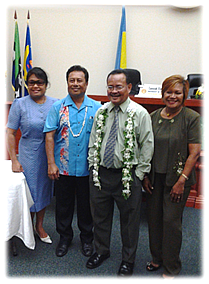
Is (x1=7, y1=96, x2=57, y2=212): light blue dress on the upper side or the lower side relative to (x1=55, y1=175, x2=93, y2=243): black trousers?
upper

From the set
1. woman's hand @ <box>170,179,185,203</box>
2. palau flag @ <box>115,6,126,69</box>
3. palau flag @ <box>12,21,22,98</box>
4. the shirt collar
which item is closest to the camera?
woman's hand @ <box>170,179,185,203</box>

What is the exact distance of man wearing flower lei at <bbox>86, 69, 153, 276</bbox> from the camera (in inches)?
70.1

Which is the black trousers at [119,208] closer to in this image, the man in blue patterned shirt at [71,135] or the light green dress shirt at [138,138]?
the light green dress shirt at [138,138]

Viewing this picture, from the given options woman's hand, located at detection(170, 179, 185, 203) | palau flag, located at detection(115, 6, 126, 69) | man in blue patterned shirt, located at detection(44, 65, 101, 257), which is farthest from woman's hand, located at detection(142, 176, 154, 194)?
palau flag, located at detection(115, 6, 126, 69)

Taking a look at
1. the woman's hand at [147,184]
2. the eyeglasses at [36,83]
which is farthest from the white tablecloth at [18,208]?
the woman's hand at [147,184]

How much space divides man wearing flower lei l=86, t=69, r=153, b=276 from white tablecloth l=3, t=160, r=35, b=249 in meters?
0.51

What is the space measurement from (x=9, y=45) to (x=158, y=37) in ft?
9.71

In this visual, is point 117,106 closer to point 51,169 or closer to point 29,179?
point 51,169

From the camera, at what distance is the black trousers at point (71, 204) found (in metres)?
2.12

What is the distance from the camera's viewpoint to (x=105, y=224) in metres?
2.01

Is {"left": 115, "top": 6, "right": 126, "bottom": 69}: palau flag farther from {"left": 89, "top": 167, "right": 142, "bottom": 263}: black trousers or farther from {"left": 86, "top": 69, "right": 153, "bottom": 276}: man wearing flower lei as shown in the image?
{"left": 89, "top": 167, "right": 142, "bottom": 263}: black trousers

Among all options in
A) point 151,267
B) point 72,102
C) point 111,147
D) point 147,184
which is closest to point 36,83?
point 72,102

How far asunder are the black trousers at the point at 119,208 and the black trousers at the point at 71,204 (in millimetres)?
192

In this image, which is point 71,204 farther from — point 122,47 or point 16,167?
point 122,47
